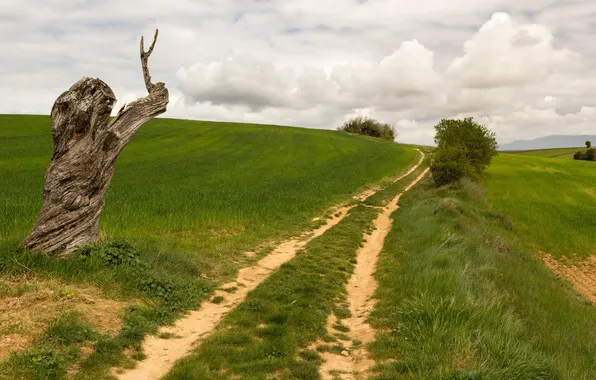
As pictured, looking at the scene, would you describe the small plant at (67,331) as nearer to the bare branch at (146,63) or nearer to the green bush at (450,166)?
the bare branch at (146,63)

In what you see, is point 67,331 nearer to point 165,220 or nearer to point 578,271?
point 165,220

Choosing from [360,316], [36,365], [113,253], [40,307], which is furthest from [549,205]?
[36,365]

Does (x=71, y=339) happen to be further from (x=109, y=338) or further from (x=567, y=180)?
(x=567, y=180)

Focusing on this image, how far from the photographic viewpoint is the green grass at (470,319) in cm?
560

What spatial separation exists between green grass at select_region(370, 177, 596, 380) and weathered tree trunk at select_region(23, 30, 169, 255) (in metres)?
7.02

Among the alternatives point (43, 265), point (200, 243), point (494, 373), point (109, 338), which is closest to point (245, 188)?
point (200, 243)

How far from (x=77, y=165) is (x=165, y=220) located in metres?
6.51

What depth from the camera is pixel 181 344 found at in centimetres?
685

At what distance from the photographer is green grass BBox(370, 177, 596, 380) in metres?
5.60

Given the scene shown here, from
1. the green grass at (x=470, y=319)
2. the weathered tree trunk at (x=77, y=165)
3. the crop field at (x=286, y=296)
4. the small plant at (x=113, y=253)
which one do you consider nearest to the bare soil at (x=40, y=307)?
the crop field at (x=286, y=296)

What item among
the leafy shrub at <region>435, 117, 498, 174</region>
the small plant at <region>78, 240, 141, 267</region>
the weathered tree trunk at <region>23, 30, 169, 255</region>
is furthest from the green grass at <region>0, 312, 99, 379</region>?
the leafy shrub at <region>435, 117, 498, 174</region>

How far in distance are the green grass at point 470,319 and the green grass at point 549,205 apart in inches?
381

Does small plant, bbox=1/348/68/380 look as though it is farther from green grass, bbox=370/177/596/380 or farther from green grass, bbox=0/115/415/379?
green grass, bbox=370/177/596/380

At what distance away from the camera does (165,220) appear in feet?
48.9
